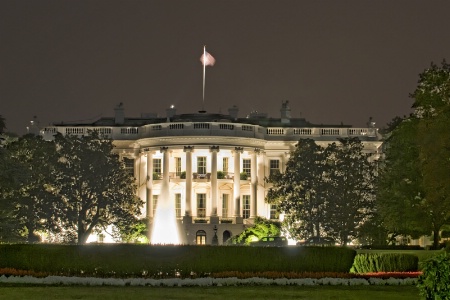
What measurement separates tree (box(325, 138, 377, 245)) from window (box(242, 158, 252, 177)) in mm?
18165

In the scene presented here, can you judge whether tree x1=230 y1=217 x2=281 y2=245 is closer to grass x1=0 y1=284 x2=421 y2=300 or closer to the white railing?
the white railing

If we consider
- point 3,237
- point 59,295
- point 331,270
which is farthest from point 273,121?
point 59,295

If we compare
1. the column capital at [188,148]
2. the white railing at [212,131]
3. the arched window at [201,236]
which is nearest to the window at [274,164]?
the white railing at [212,131]

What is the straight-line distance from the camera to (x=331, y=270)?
127ft

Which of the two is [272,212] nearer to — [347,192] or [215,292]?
[347,192]

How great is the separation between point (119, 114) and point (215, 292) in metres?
76.9

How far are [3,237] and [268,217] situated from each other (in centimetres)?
4784

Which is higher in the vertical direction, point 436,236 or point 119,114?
point 119,114

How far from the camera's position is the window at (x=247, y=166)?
329ft

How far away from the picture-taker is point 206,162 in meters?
98.7

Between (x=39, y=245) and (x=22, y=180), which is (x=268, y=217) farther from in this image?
(x=39, y=245)

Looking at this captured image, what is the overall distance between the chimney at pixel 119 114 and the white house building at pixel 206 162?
3729 millimetres

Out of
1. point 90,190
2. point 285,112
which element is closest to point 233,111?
point 285,112

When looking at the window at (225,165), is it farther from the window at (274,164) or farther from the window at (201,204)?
the window at (274,164)
